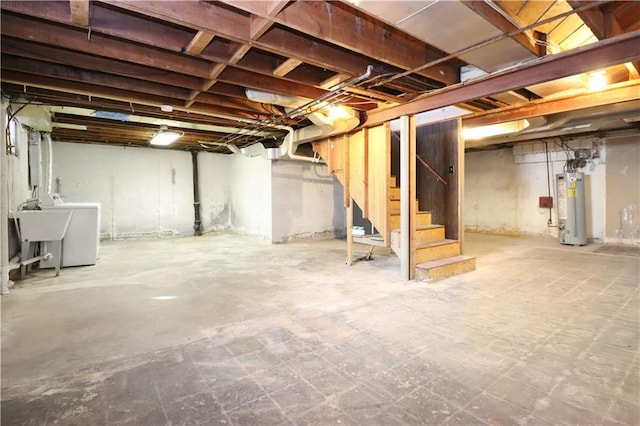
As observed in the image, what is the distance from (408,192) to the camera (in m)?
4.02

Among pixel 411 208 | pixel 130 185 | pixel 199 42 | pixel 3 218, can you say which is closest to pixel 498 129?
pixel 411 208

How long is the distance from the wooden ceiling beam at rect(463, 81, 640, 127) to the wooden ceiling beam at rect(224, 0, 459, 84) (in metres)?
1.66

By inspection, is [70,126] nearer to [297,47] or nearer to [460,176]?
[297,47]

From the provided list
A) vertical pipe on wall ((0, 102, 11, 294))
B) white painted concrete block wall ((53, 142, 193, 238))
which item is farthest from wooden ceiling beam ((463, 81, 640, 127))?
white painted concrete block wall ((53, 142, 193, 238))

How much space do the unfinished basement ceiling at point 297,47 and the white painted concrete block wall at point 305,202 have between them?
3.04m

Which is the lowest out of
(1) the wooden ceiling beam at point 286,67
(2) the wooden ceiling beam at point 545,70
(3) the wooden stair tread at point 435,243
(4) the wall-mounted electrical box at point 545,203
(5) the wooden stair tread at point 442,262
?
(5) the wooden stair tread at point 442,262

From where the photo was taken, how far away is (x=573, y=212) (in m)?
6.49

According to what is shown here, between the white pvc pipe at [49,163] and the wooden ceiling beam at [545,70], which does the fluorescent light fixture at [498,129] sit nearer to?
the wooden ceiling beam at [545,70]

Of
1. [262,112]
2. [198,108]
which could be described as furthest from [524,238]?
[198,108]

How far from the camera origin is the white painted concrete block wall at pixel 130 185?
7.36 meters

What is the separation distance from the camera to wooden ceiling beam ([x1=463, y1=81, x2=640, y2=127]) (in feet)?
11.0

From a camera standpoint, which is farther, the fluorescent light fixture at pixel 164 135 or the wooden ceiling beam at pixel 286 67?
the fluorescent light fixture at pixel 164 135

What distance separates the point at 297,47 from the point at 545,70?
2032 millimetres

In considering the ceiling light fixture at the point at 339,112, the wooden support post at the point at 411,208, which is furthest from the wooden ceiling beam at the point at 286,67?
the wooden support post at the point at 411,208
